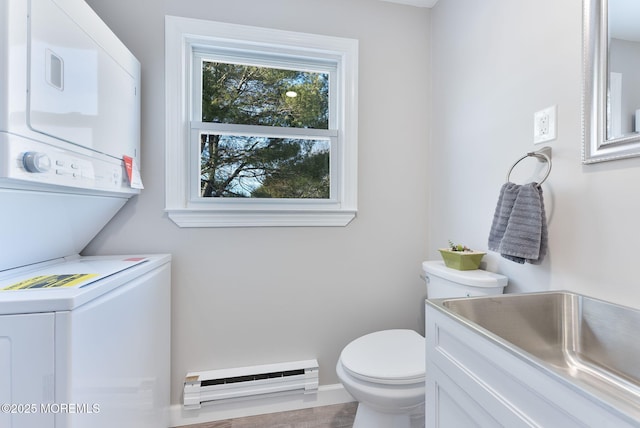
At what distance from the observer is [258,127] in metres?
1.64

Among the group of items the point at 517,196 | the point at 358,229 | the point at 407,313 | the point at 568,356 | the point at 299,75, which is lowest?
the point at 407,313

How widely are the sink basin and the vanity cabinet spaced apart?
9 centimetres

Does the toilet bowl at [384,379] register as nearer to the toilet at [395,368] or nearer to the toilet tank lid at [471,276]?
the toilet at [395,368]

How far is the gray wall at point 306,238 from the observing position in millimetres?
1448

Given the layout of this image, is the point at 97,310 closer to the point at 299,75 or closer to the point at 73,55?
the point at 73,55

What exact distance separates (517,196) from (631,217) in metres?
0.29

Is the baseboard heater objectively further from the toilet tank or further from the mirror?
the mirror

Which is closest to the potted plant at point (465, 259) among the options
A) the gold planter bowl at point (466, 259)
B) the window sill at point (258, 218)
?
the gold planter bowl at point (466, 259)

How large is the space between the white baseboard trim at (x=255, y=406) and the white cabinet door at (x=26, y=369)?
1034mm

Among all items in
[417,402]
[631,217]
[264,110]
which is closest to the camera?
[631,217]

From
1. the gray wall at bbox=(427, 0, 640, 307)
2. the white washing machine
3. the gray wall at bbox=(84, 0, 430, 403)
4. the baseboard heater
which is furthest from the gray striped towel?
the white washing machine

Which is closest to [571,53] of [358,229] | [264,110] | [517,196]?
[517,196]

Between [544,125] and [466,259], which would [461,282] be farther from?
[544,125]

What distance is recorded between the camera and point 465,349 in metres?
0.71
